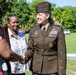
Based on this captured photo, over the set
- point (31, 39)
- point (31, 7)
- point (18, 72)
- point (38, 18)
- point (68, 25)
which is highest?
point (38, 18)

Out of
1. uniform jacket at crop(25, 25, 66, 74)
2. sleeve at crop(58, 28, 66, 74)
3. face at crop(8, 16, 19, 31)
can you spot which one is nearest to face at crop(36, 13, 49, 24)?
uniform jacket at crop(25, 25, 66, 74)

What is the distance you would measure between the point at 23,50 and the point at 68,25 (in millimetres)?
101061

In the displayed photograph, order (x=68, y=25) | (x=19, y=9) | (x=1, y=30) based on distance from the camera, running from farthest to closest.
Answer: (x=68, y=25) → (x=19, y=9) → (x=1, y=30)

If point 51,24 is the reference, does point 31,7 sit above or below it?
below

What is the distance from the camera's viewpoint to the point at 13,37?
18.3ft

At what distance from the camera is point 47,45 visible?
A: 187 inches

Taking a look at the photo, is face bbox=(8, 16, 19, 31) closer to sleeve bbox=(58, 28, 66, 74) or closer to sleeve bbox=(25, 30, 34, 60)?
sleeve bbox=(25, 30, 34, 60)

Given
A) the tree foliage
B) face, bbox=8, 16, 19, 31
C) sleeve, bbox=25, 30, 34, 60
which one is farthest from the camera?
the tree foliage

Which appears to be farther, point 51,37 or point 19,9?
point 19,9

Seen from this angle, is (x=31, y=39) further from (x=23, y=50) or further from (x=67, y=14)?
(x=67, y=14)

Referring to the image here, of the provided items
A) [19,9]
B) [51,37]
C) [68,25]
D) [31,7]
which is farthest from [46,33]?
[68,25]

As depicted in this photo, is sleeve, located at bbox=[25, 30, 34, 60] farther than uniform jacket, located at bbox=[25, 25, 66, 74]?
Yes

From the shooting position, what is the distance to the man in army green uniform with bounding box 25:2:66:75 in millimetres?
4734

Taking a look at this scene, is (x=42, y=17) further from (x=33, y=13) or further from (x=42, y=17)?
(x=33, y=13)
